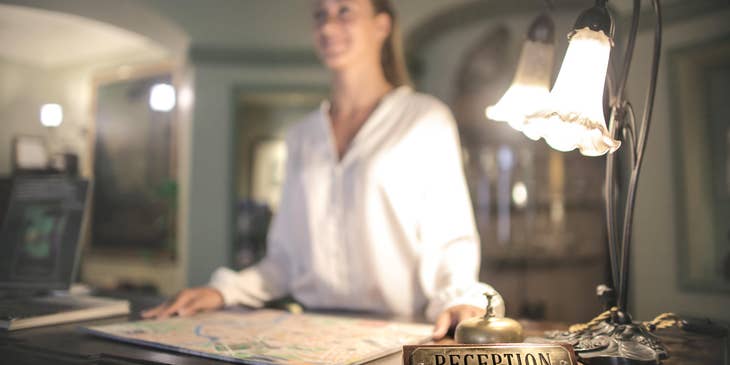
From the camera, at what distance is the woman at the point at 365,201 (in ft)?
4.17

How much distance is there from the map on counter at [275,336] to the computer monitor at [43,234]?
37 cm

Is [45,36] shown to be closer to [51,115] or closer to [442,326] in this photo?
[51,115]

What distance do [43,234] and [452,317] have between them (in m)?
0.95

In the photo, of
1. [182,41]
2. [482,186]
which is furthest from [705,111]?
[182,41]

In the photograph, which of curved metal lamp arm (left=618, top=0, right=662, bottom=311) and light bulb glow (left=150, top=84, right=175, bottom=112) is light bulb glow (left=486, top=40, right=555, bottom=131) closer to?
curved metal lamp arm (left=618, top=0, right=662, bottom=311)

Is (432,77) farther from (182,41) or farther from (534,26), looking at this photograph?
(534,26)

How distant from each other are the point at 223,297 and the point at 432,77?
9.73 feet

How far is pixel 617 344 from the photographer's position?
28.8 inches

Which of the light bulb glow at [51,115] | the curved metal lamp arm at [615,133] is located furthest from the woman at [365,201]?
the light bulb glow at [51,115]

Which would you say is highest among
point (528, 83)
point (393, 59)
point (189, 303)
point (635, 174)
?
point (393, 59)

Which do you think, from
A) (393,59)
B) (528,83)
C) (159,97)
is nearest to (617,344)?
(528,83)

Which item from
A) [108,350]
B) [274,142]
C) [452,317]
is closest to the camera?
[108,350]

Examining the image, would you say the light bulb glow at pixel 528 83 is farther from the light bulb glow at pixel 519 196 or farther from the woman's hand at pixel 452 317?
the light bulb glow at pixel 519 196

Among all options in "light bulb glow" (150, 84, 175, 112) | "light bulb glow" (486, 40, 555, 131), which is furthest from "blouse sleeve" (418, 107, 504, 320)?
"light bulb glow" (150, 84, 175, 112)
